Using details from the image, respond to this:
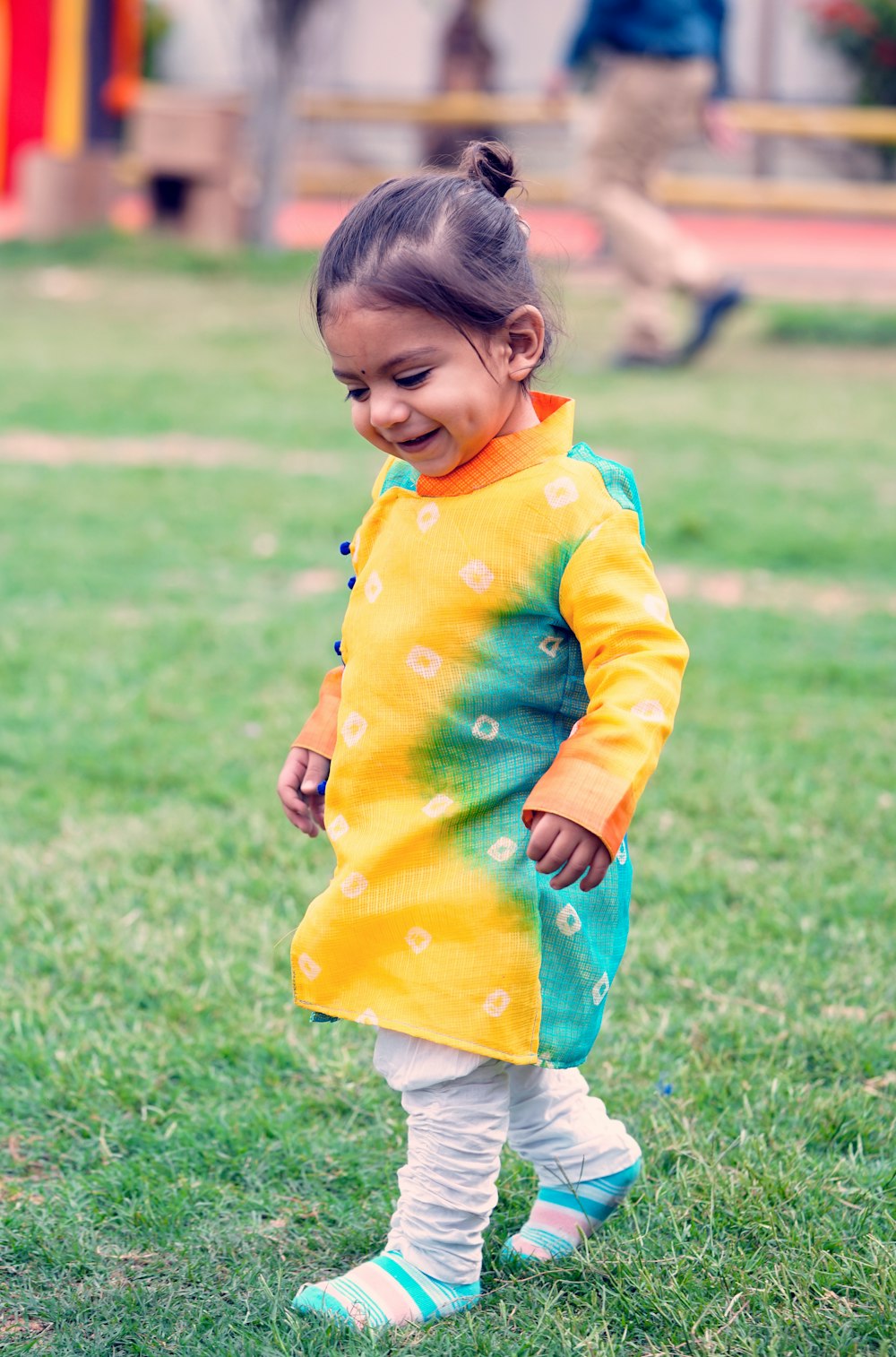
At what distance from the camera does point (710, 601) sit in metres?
4.82

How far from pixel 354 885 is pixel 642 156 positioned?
7359mm

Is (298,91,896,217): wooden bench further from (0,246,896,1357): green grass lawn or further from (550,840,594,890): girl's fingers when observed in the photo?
(550,840,594,890): girl's fingers

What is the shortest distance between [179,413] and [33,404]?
25.8 inches

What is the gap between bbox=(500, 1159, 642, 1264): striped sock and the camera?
191cm

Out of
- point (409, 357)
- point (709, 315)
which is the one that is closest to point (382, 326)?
point (409, 357)

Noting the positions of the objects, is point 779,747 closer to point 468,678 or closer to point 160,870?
point 160,870

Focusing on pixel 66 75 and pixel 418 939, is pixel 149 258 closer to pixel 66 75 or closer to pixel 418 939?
pixel 66 75

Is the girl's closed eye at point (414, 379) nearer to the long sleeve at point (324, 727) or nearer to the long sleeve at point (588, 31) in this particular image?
the long sleeve at point (324, 727)

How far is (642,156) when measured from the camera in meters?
8.42

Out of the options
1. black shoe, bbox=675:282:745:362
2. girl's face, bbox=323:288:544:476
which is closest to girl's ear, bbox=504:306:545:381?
girl's face, bbox=323:288:544:476

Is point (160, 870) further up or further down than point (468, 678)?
further down

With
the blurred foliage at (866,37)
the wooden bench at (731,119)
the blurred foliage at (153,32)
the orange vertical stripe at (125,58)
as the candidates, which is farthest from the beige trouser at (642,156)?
the blurred foliage at (153,32)

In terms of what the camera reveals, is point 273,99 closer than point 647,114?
No

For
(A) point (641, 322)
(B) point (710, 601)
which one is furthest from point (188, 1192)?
(A) point (641, 322)
